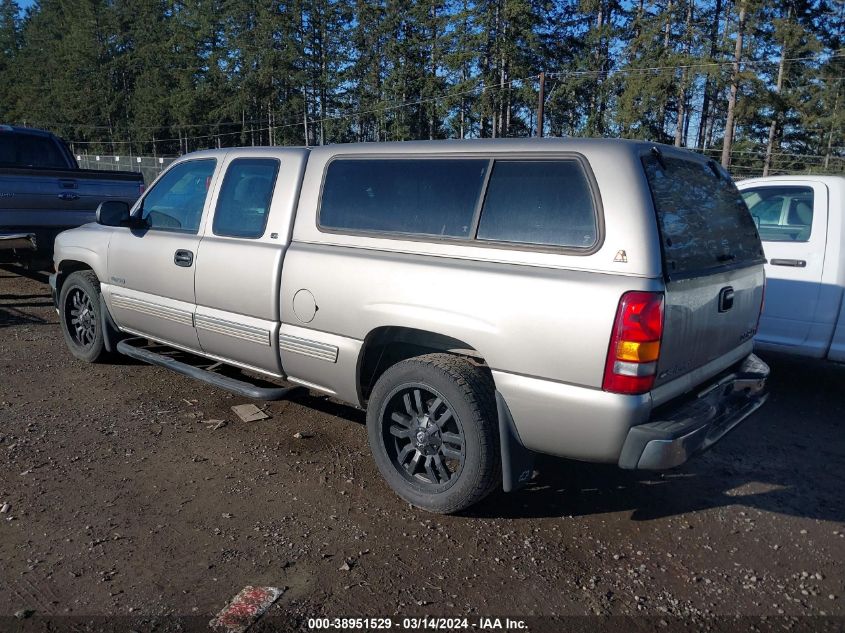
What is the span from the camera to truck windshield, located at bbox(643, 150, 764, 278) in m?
3.02

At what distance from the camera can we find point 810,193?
5590 mm

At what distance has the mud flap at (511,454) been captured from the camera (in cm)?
314

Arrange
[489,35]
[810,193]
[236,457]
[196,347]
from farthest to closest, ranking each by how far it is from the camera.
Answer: [489,35] → [810,193] → [196,347] → [236,457]

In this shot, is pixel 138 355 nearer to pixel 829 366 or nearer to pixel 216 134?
pixel 829 366

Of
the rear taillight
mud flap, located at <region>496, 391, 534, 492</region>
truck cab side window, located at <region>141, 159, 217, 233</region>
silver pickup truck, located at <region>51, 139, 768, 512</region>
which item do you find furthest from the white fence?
the rear taillight

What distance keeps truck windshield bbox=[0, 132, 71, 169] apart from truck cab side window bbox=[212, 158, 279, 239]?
6426 mm

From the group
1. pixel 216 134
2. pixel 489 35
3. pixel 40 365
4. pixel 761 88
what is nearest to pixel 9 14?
pixel 216 134

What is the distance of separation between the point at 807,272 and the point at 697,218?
282 centimetres

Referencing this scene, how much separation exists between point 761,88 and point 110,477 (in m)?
37.9

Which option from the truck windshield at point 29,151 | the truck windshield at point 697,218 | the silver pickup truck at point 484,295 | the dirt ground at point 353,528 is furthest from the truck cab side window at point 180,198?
the truck windshield at point 29,151

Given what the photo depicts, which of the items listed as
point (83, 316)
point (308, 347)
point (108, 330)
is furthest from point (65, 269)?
point (308, 347)

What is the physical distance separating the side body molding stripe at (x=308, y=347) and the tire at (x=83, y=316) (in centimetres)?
241

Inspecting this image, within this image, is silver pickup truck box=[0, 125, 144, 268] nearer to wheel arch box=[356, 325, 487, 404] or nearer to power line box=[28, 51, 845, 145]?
wheel arch box=[356, 325, 487, 404]

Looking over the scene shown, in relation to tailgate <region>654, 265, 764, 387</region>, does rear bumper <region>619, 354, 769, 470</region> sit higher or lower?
lower
